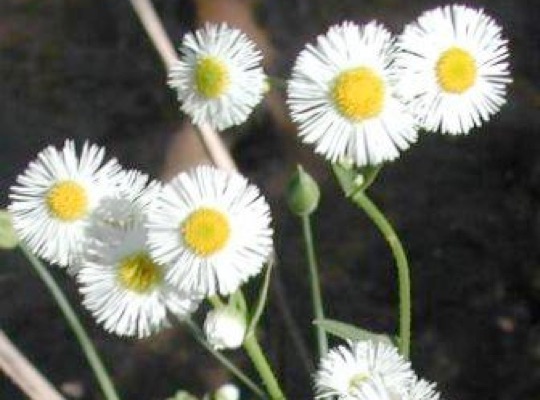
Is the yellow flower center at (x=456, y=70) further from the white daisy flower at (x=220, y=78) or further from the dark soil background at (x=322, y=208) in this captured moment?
the dark soil background at (x=322, y=208)

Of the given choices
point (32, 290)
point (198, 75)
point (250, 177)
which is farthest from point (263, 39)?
point (198, 75)

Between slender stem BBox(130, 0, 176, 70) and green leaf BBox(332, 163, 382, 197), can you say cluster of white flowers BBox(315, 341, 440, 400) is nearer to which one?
green leaf BBox(332, 163, 382, 197)

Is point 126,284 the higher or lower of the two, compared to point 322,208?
lower

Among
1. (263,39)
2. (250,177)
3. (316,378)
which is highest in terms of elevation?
(263,39)

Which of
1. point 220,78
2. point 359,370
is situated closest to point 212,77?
point 220,78

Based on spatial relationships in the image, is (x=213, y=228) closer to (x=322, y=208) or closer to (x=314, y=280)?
(x=314, y=280)

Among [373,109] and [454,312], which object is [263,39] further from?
[373,109]

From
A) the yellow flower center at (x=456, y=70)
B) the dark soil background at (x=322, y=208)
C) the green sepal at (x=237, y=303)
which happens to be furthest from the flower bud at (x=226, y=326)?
the dark soil background at (x=322, y=208)
